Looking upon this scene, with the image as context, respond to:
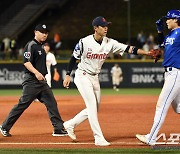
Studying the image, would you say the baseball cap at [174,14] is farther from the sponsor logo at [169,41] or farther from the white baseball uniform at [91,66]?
the white baseball uniform at [91,66]

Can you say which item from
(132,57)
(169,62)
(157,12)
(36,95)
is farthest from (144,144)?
(157,12)

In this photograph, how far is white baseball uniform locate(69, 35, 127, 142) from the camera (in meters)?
10.3

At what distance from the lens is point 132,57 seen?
33625 millimetres

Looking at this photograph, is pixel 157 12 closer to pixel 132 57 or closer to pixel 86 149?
pixel 132 57

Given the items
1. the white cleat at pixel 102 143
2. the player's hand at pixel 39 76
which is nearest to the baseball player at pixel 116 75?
the player's hand at pixel 39 76

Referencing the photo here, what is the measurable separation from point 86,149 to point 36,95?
241 centimetres

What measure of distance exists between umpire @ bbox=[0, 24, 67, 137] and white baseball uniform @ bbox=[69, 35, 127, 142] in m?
1.28

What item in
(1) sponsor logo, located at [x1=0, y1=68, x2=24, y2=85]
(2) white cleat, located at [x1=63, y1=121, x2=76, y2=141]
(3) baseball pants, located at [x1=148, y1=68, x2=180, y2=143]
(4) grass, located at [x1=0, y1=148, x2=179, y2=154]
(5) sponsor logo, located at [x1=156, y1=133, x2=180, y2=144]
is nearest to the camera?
(4) grass, located at [x1=0, y1=148, x2=179, y2=154]

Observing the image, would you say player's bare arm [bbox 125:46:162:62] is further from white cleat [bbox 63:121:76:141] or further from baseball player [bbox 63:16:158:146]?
white cleat [bbox 63:121:76:141]

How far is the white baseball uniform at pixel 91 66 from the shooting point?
10.3 m

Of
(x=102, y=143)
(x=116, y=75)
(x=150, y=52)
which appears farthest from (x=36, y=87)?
(x=116, y=75)

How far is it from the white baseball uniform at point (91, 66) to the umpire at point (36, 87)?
1278 mm

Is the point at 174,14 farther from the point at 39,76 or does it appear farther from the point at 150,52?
the point at 39,76

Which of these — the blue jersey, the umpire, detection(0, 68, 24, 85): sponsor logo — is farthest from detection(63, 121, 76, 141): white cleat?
detection(0, 68, 24, 85): sponsor logo
